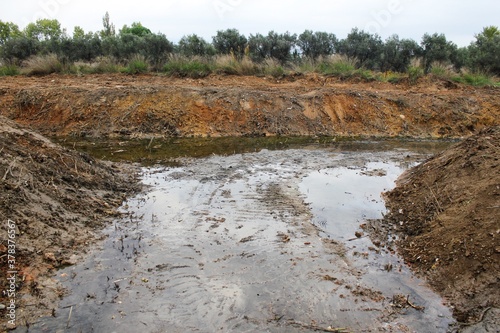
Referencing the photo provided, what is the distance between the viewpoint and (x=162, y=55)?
68.4ft

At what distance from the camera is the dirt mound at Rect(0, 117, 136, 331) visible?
4.30 meters

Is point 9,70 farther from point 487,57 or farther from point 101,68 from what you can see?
point 487,57

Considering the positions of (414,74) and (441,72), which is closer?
(414,74)

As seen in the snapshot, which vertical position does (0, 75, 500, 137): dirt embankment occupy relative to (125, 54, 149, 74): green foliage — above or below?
below

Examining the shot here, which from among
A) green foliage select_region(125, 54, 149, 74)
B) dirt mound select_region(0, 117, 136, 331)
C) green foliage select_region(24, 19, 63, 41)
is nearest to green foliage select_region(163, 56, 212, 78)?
green foliage select_region(125, 54, 149, 74)

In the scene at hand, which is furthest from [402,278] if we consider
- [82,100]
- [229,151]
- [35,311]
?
[82,100]

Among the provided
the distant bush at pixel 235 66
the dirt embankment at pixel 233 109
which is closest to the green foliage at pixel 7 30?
the dirt embankment at pixel 233 109

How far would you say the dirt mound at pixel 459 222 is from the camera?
435 cm

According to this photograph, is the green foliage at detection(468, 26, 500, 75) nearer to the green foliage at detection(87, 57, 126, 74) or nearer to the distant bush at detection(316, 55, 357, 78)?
the distant bush at detection(316, 55, 357, 78)

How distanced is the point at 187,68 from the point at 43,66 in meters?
6.64

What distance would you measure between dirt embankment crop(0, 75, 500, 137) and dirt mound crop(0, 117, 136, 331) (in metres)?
6.00

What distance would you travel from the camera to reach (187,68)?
60.3 ft

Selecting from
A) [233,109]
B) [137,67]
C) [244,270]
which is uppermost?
[137,67]

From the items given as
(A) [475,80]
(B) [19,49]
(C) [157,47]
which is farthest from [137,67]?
(A) [475,80]
